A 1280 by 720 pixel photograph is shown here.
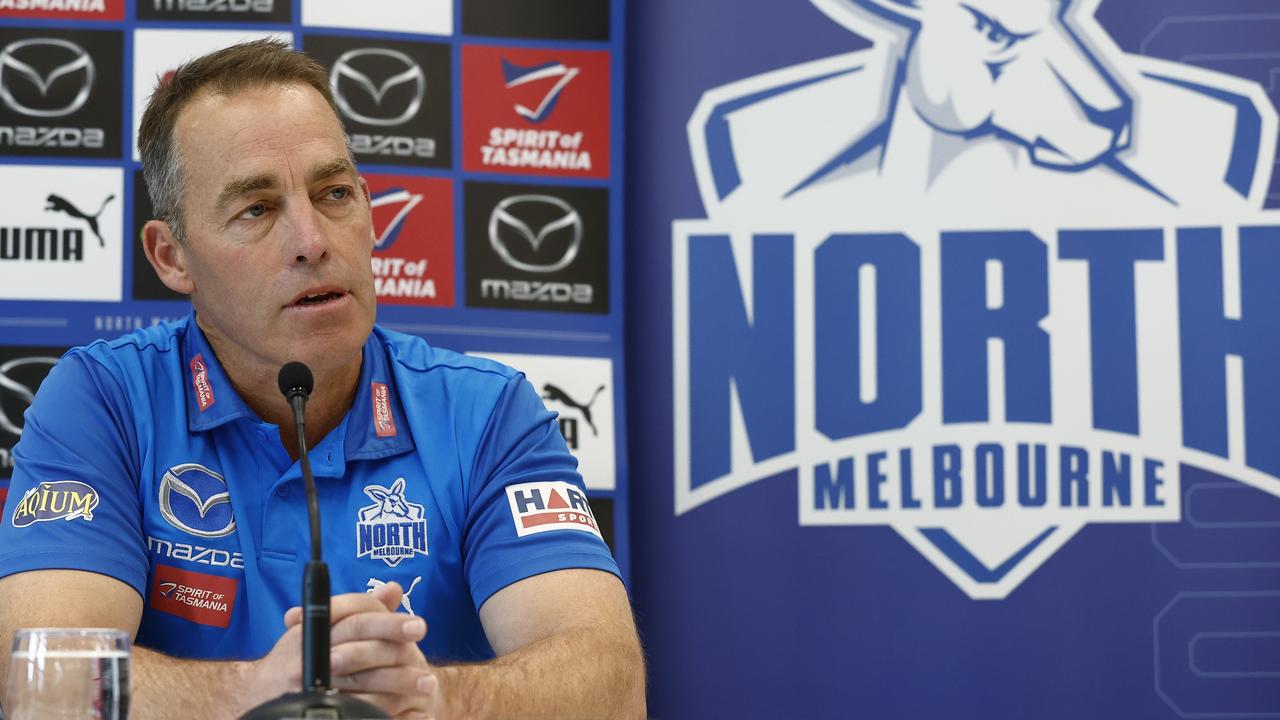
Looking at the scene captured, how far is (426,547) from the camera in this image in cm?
169

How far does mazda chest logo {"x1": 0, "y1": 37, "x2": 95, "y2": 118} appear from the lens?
229 cm

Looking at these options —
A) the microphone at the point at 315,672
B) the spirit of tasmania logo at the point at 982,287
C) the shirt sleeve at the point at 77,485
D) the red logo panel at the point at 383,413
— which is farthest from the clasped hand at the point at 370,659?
the spirit of tasmania logo at the point at 982,287

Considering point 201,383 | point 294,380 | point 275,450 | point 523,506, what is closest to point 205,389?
point 201,383

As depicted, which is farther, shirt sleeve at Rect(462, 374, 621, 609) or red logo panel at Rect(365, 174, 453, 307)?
red logo panel at Rect(365, 174, 453, 307)

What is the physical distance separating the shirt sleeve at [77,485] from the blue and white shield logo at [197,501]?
1.5 inches

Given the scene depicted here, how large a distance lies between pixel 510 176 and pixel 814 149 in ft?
1.80

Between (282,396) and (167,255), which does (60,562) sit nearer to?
(282,396)

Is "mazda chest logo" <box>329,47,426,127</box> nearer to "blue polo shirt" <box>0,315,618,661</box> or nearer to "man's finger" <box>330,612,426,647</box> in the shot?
"blue polo shirt" <box>0,315,618,661</box>

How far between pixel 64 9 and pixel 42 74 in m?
0.12

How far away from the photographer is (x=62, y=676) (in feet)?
3.34

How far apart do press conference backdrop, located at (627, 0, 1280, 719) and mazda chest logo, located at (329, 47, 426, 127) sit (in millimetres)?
414

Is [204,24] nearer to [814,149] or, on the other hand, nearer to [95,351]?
[95,351]

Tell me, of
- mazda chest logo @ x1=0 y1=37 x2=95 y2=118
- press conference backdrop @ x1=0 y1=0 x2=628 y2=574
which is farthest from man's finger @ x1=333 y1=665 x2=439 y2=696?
mazda chest logo @ x1=0 y1=37 x2=95 y2=118

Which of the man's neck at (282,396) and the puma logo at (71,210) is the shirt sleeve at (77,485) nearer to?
the man's neck at (282,396)
